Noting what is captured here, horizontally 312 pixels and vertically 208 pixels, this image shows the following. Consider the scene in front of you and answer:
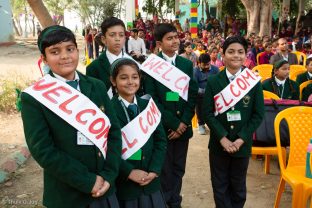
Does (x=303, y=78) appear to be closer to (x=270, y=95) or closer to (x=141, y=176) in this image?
(x=270, y=95)

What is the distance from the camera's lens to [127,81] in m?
2.29

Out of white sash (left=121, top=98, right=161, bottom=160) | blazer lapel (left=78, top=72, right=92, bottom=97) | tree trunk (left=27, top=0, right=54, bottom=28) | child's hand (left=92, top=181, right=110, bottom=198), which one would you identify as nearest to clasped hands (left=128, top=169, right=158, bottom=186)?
white sash (left=121, top=98, right=161, bottom=160)

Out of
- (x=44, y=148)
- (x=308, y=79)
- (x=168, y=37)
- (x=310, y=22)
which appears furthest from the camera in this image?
(x=310, y=22)

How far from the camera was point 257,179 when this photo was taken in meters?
3.96

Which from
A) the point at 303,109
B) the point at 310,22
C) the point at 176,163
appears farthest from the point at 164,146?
the point at 310,22

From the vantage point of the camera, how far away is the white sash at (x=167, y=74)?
9.86 feet

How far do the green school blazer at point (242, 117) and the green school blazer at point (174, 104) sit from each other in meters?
0.25

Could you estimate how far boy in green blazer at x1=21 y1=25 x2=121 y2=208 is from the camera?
5.83 ft

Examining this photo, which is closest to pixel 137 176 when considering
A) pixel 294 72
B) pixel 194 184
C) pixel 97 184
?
pixel 97 184

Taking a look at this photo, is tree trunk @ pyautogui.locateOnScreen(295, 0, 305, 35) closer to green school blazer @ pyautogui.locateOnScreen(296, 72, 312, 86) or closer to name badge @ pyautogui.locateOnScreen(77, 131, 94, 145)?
green school blazer @ pyautogui.locateOnScreen(296, 72, 312, 86)

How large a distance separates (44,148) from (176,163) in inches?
64.7

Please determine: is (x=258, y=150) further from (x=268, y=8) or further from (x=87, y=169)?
(x=268, y=8)

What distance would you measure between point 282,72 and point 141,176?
2467 millimetres

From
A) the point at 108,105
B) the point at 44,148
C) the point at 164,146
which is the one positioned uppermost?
the point at 108,105
